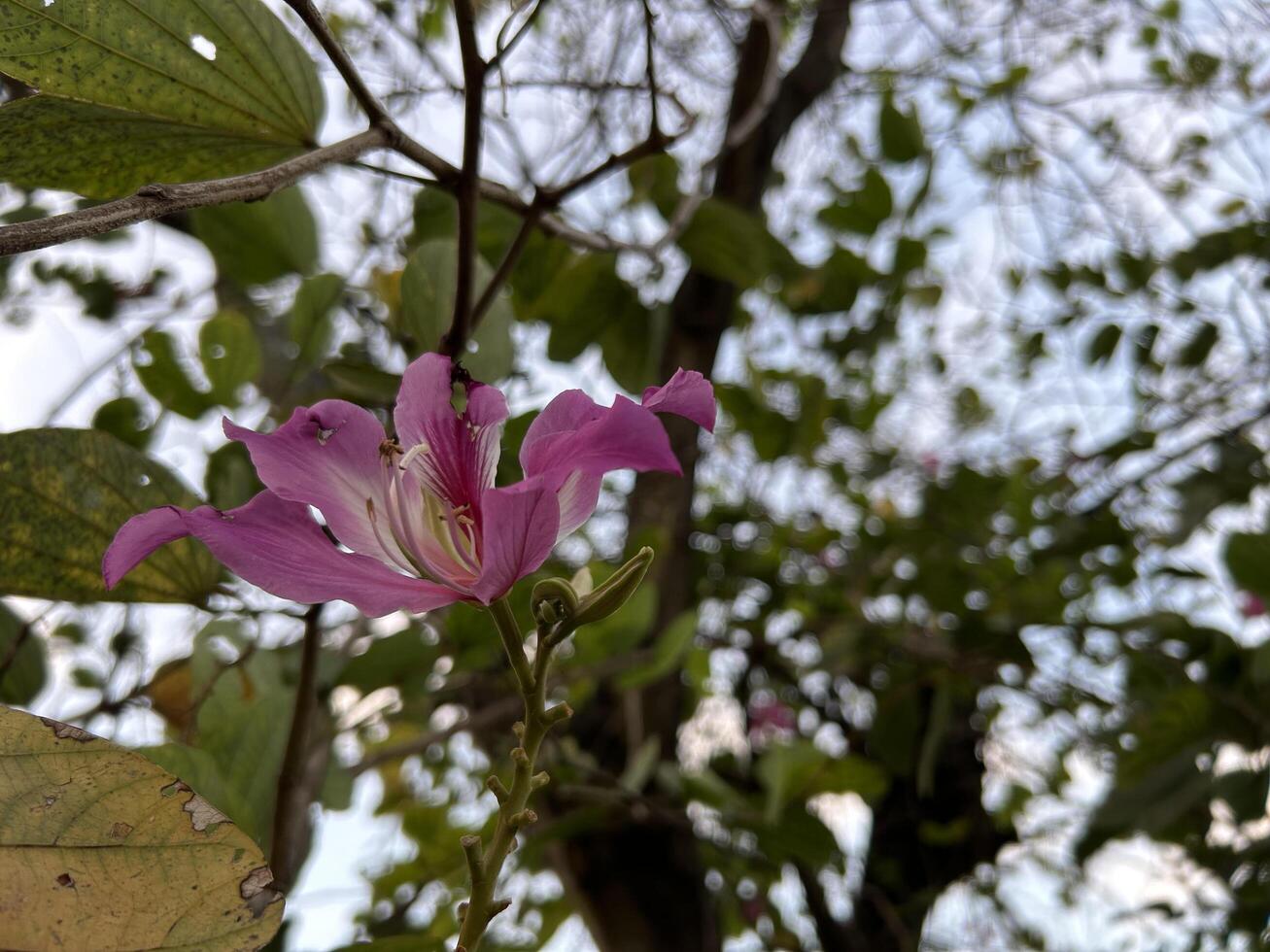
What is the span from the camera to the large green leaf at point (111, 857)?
0.86ft

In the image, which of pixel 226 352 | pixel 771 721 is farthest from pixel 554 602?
pixel 771 721

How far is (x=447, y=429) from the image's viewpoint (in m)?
0.38

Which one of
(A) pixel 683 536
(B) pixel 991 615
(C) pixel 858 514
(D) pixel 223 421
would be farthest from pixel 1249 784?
(C) pixel 858 514

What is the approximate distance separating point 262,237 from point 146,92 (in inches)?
11.7

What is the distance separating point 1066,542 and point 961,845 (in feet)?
2.16

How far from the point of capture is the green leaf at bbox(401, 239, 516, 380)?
535mm

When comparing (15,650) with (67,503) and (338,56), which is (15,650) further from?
(338,56)

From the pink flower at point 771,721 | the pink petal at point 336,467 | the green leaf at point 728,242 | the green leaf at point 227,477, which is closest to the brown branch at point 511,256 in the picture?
the pink petal at point 336,467

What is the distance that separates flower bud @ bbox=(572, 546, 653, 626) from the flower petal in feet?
0.11

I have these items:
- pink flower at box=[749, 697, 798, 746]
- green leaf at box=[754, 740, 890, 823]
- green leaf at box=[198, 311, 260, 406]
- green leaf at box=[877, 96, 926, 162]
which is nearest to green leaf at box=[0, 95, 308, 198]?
green leaf at box=[198, 311, 260, 406]

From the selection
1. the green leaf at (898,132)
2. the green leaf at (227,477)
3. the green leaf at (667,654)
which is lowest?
the green leaf at (667,654)

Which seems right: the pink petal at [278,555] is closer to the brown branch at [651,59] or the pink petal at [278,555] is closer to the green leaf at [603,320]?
the brown branch at [651,59]

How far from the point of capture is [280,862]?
52 centimetres

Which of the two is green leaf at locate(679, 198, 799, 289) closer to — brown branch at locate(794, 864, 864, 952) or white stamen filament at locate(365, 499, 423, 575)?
white stamen filament at locate(365, 499, 423, 575)
